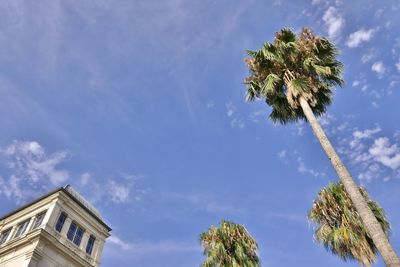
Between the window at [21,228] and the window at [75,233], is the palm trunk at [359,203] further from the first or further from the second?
the window at [21,228]

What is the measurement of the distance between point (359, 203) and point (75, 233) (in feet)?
82.3

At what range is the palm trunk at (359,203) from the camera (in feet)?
31.7

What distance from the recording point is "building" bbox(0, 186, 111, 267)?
2584 cm

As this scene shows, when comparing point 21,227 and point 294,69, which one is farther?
point 21,227

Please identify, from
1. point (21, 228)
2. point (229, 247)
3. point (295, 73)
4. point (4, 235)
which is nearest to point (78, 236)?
point (21, 228)

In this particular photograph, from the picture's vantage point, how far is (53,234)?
1071 inches

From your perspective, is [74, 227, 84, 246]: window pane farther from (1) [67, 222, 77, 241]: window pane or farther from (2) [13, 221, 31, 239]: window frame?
(2) [13, 221, 31, 239]: window frame

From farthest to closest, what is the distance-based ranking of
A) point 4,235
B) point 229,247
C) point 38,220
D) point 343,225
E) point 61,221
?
point 4,235
point 61,221
point 38,220
point 229,247
point 343,225

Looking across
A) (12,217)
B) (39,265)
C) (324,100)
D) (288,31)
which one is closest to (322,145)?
(324,100)

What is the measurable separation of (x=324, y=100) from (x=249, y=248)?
11798mm

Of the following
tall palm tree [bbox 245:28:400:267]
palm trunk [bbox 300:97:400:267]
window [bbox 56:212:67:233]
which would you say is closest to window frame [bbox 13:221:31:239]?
window [bbox 56:212:67:233]

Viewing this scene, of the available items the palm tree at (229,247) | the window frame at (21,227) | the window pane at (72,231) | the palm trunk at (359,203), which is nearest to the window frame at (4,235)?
the window frame at (21,227)

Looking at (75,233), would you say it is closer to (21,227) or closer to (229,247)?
(21,227)

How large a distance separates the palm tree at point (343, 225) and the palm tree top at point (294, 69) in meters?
5.58
